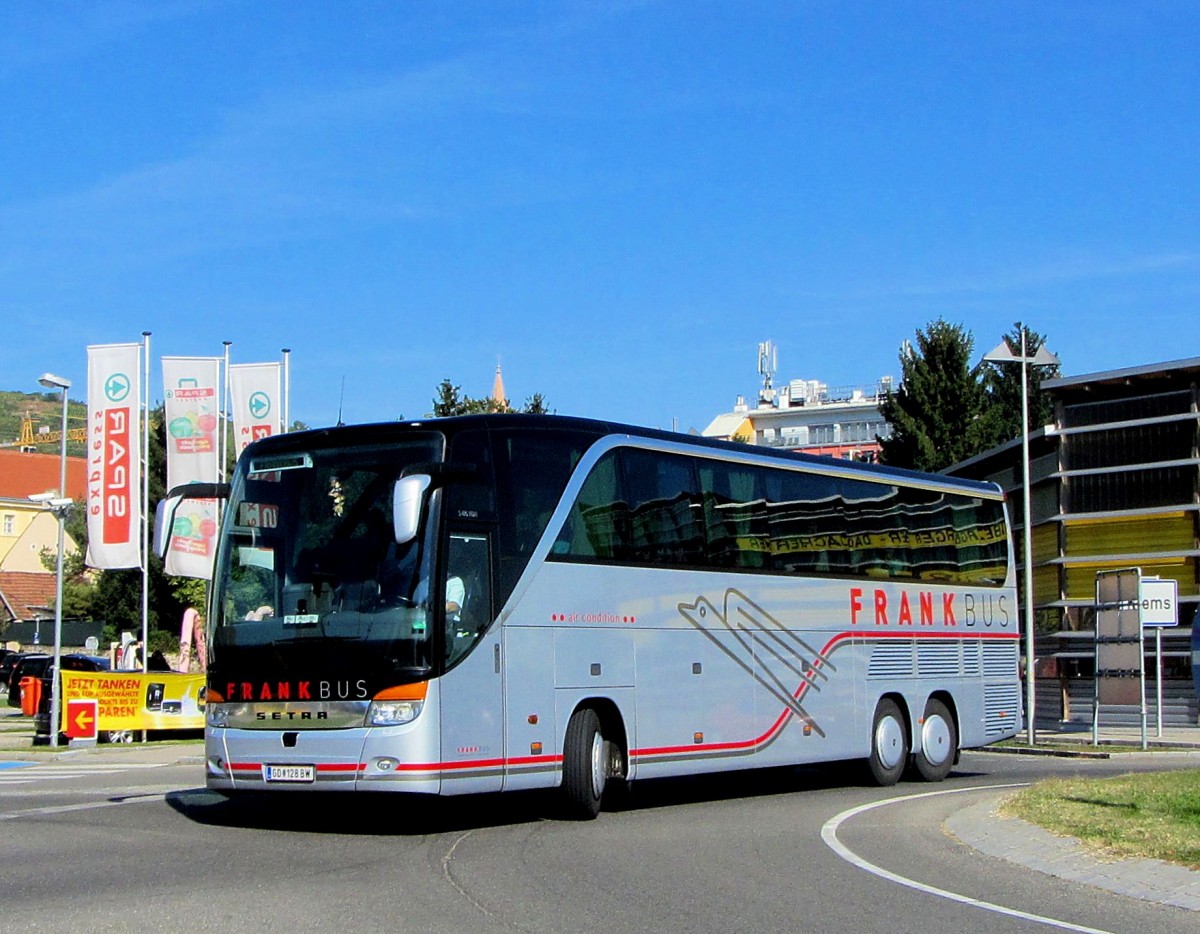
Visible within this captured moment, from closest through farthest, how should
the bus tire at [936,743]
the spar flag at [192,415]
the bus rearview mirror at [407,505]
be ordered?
1. the bus rearview mirror at [407,505]
2. the bus tire at [936,743]
3. the spar flag at [192,415]

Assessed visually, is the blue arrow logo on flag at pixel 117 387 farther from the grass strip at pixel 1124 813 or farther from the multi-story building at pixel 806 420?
the multi-story building at pixel 806 420

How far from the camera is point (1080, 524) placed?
39844mm

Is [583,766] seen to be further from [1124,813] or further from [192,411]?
[192,411]

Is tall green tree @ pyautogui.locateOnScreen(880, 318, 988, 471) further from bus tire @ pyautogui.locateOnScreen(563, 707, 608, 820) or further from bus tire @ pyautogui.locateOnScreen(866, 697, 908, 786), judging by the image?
bus tire @ pyautogui.locateOnScreen(563, 707, 608, 820)

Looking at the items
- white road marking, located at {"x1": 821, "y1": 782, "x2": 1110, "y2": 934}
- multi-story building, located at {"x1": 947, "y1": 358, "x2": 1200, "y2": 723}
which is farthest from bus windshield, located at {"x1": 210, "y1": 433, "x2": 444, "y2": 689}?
multi-story building, located at {"x1": 947, "y1": 358, "x2": 1200, "y2": 723}

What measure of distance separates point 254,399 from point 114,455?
13.0 ft

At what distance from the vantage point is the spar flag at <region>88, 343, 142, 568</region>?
3459cm

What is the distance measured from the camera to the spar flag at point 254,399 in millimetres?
37531

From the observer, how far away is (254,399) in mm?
37844

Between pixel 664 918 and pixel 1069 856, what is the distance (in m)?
4.24

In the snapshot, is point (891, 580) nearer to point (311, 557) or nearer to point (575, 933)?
point (311, 557)

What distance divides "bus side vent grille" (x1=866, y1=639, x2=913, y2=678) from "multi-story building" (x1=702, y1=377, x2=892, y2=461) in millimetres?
127460

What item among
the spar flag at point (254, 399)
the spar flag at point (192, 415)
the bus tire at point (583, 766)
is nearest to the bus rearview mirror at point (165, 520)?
the bus tire at point (583, 766)

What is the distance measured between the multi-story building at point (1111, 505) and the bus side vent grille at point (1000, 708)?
1551cm
